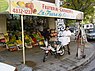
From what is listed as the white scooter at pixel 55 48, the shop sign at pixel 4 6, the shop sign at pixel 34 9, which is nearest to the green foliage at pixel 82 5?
the shop sign at pixel 34 9

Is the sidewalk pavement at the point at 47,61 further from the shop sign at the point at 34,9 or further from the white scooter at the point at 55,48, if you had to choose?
the shop sign at the point at 34,9

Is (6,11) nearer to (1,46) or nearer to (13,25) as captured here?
(1,46)

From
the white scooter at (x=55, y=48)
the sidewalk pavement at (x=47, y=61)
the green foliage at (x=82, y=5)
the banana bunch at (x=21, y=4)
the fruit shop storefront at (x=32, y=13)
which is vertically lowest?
the sidewalk pavement at (x=47, y=61)

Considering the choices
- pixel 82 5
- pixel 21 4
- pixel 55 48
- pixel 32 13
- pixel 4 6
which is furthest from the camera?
pixel 82 5

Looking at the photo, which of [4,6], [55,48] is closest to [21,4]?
[4,6]

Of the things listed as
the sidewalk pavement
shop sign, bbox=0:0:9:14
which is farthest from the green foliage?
shop sign, bbox=0:0:9:14

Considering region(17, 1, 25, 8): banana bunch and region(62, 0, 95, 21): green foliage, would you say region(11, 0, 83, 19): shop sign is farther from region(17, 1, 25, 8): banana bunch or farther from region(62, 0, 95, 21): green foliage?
region(62, 0, 95, 21): green foliage

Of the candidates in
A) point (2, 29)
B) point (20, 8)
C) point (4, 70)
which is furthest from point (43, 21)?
point (4, 70)

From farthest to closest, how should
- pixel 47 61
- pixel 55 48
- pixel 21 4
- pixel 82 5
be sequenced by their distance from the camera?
1. pixel 82 5
2. pixel 55 48
3. pixel 47 61
4. pixel 21 4

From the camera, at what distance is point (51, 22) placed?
68.6ft

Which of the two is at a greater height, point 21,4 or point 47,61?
point 21,4

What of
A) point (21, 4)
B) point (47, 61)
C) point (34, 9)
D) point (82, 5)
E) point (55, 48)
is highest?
point (82, 5)

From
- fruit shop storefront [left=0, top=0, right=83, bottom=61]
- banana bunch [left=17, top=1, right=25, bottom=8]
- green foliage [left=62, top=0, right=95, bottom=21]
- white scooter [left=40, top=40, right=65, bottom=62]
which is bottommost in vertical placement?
white scooter [left=40, top=40, right=65, bottom=62]

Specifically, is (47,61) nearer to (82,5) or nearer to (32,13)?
(32,13)
